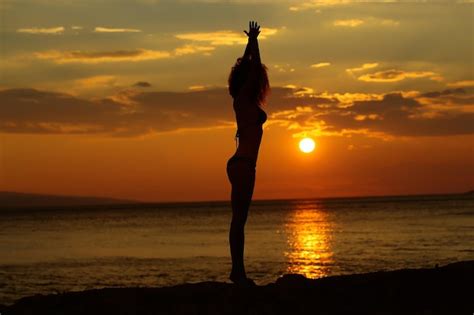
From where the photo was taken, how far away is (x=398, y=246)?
4294 cm

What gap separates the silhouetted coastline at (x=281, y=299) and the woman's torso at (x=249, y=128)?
1598 millimetres

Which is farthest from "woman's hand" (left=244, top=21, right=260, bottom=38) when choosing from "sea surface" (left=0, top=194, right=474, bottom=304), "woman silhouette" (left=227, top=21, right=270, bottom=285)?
"sea surface" (left=0, top=194, right=474, bottom=304)

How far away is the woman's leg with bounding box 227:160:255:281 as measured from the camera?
8.90 metres

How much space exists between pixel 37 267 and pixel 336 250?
16.2 meters

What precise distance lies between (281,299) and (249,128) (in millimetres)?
2008

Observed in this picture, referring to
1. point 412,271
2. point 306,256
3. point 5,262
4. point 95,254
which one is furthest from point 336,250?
point 412,271

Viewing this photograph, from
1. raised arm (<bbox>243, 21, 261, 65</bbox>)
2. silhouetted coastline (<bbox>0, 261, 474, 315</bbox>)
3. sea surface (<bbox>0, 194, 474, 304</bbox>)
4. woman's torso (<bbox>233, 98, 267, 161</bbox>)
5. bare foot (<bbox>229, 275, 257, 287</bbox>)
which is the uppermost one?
raised arm (<bbox>243, 21, 261, 65</bbox>)

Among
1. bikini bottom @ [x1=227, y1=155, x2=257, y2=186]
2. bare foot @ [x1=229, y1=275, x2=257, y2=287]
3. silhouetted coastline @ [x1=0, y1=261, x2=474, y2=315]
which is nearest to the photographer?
silhouetted coastline @ [x1=0, y1=261, x2=474, y2=315]

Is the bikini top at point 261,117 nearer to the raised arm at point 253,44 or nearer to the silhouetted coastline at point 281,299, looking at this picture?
the raised arm at point 253,44

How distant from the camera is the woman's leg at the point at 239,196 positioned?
8.90 m

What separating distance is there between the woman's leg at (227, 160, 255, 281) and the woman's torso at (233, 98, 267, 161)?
152mm

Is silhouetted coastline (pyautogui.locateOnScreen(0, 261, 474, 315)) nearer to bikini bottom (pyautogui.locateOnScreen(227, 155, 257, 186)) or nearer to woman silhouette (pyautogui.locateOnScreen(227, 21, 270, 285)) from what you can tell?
woman silhouette (pyautogui.locateOnScreen(227, 21, 270, 285))

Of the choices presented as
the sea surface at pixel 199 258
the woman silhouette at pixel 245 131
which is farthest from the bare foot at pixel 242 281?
the sea surface at pixel 199 258

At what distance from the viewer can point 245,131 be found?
8.99 metres
